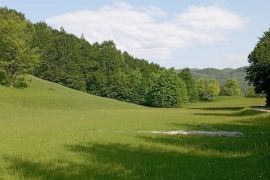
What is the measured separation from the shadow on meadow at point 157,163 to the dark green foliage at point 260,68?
67039 millimetres

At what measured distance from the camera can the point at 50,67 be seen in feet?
506

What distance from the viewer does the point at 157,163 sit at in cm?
1947

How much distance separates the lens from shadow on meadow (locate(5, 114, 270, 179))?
16.4 meters

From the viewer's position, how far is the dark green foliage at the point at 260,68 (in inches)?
3669

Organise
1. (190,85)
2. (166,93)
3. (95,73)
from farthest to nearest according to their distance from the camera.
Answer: (190,85)
(95,73)
(166,93)

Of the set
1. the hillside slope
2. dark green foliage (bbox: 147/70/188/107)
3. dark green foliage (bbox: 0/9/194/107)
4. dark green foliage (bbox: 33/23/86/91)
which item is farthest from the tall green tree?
dark green foliage (bbox: 147/70/188/107)

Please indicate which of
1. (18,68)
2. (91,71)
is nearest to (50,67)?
(91,71)

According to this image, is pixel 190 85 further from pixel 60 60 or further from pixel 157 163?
pixel 157 163

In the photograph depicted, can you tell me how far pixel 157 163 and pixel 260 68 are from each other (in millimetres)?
79373

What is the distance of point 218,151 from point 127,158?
543 centimetres

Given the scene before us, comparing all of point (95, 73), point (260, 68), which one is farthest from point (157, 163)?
point (95, 73)

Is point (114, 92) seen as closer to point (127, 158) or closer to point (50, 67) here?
point (50, 67)

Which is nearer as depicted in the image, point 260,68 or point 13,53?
point 260,68

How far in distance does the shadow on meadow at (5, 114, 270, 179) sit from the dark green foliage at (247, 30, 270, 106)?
6704 cm
